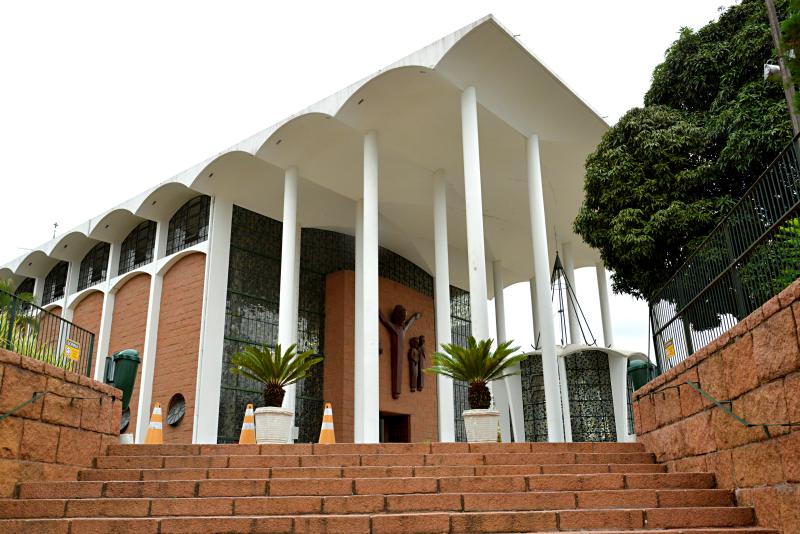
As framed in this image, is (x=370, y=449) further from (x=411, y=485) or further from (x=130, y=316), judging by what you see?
(x=130, y=316)

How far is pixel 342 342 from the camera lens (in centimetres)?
1900

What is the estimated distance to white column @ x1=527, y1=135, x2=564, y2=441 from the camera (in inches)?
512

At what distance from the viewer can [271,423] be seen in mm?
10297

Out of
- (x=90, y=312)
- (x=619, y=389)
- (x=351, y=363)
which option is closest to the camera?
(x=619, y=389)

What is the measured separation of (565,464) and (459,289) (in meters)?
17.7

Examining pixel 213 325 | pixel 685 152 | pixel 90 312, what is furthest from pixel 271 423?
pixel 90 312

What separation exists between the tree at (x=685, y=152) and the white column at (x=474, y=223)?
1903 mm

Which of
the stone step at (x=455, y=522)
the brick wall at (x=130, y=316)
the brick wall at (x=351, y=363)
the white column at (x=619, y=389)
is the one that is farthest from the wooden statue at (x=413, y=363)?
the stone step at (x=455, y=522)

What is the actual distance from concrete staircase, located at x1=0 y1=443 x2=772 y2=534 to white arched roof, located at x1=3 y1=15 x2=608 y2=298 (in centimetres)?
816

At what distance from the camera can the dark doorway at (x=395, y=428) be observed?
66.2 ft

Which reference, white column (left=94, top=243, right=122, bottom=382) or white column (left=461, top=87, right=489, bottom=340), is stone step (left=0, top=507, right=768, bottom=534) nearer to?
white column (left=461, top=87, right=489, bottom=340)

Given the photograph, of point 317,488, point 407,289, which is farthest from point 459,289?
point 317,488

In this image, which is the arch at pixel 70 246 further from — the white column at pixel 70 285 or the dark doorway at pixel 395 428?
the dark doorway at pixel 395 428

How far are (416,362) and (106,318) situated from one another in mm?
9308
